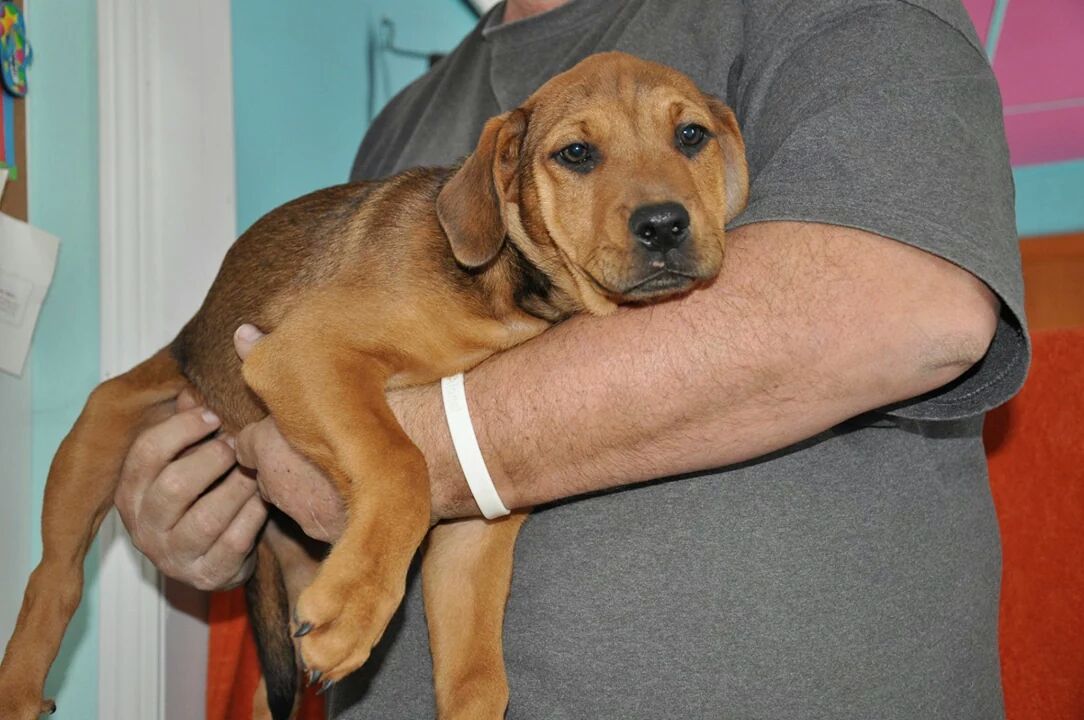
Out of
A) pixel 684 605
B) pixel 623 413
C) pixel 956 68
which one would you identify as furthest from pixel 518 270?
pixel 956 68

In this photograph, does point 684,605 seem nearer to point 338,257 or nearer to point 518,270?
point 518,270

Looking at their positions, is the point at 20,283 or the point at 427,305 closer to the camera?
the point at 427,305

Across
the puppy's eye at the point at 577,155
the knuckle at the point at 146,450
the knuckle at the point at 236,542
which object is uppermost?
the puppy's eye at the point at 577,155

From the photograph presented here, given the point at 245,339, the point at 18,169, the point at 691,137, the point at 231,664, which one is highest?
the point at 18,169

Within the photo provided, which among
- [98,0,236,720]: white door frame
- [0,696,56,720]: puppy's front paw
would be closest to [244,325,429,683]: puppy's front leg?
[0,696,56,720]: puppy's front paw

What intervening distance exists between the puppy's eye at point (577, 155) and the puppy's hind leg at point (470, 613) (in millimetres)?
722

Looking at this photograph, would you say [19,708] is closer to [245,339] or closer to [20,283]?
[245,339]

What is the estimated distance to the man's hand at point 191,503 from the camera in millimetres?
2221

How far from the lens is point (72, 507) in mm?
2445

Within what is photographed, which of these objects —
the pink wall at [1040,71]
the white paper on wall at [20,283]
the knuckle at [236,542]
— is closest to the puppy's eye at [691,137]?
the knuckle at [236,542]

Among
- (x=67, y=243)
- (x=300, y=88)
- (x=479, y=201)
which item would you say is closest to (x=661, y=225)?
(x=479, y=201)

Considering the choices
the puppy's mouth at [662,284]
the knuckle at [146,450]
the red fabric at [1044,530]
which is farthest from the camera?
the red fabric at [1044,530]

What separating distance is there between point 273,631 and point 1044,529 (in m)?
2.00

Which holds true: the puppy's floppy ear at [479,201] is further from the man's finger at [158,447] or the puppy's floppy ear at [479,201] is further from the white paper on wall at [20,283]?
the white paper on wall at [20,283]
